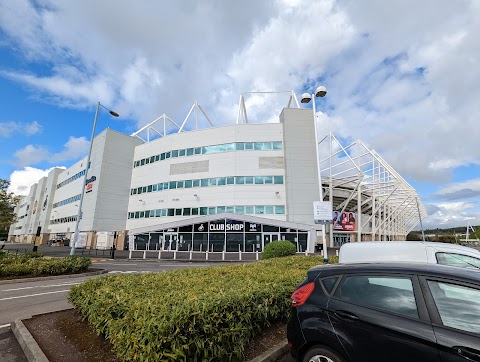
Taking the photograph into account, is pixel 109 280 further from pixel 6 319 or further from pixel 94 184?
pixel 94 184

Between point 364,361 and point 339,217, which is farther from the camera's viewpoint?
point 339,217

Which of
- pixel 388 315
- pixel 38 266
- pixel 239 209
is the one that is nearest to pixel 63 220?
pixel 239 209

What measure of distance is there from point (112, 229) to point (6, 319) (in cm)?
4682

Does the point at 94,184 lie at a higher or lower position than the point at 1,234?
higher

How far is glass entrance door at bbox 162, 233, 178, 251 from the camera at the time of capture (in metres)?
36.1

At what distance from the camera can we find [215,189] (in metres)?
40.2

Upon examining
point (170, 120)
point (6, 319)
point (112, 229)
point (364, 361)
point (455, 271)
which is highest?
point (170, 120)

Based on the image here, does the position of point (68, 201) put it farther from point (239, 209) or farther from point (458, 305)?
point (458, 305)

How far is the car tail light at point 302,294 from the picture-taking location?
11.6 feet

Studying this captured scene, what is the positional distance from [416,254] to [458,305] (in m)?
4.41

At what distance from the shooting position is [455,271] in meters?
2.84

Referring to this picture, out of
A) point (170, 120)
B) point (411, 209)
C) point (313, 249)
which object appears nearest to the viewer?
Answer: point (313, 249)

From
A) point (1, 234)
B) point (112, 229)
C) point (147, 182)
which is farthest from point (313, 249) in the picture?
point (1, 234)

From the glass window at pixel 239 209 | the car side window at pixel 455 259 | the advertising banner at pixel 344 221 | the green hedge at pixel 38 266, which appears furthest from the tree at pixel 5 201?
the advertising banner at pixel 344 221
